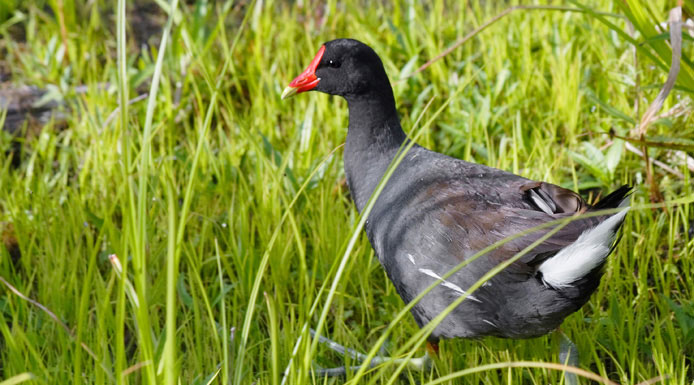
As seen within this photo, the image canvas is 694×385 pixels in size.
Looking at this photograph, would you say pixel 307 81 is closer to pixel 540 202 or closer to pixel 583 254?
pixel 540 202

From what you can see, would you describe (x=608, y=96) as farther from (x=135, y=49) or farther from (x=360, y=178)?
(x=135, y=49)

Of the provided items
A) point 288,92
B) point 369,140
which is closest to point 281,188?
point 369,140

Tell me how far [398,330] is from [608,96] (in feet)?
4.91

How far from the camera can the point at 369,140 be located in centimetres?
245

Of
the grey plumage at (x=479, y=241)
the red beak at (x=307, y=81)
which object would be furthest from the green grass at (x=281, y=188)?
the red beak at (x=307, y=81)

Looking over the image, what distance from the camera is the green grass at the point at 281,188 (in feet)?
6.35

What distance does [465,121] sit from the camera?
10.3 feet

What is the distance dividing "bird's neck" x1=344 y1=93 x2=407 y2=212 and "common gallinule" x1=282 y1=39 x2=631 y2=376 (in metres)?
0.05

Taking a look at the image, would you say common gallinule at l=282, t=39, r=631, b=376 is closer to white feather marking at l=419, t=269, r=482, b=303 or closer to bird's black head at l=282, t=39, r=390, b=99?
white feather marking at l=419, t=269, r=482, b=303

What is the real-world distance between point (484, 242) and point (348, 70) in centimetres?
88

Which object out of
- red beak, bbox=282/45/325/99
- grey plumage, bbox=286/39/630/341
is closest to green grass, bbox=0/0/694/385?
grey plumage, bbox=286/39/630/341

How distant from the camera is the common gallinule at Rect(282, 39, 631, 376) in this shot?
177cm

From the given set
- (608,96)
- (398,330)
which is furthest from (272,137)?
(608,96)

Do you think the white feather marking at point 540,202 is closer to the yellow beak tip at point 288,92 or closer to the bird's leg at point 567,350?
the bird's leg at point 567,350
